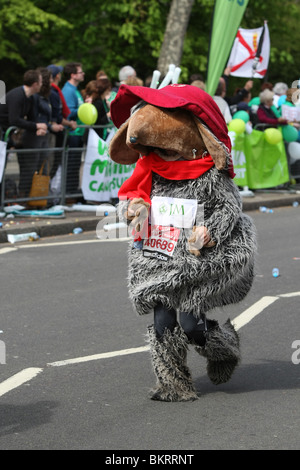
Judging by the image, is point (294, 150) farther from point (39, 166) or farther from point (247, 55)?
point (39, 166)

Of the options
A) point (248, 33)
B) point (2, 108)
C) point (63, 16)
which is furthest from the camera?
point (63, 16)

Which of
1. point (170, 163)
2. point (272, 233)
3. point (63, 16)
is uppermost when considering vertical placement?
point (63, 16)

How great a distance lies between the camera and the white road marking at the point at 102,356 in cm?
573

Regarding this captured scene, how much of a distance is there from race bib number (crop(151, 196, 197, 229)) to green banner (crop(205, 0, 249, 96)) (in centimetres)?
963

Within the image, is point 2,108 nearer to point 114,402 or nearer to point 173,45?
point 114,402

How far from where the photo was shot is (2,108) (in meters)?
12.3

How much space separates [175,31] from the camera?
75.4 feet

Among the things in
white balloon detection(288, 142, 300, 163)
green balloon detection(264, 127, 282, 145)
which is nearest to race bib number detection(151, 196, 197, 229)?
green balloon detection(264, 127, 282, 145)

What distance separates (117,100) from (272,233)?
7253mm

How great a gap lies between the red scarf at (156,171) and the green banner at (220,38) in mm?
9516

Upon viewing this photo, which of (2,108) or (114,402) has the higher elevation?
(2,108)

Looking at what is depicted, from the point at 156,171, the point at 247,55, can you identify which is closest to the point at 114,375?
the point at 156,171

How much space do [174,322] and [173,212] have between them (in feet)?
2.09
